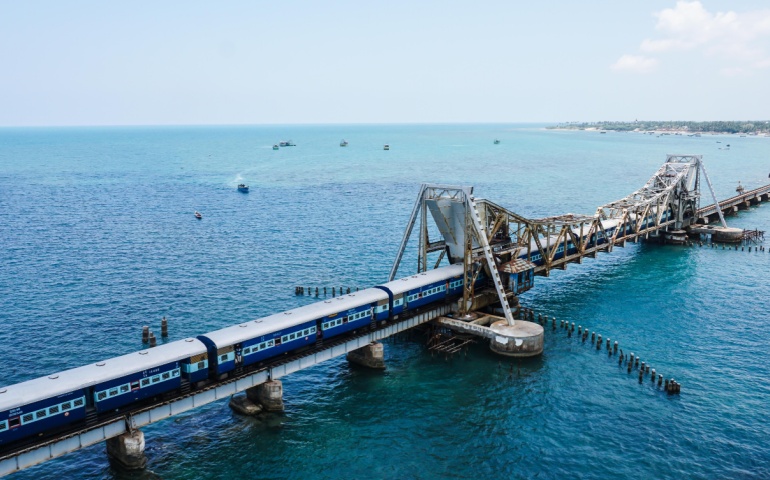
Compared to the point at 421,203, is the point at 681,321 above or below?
below

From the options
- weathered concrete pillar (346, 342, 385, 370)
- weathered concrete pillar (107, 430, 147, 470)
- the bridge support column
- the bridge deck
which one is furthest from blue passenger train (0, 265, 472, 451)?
the bridge support column

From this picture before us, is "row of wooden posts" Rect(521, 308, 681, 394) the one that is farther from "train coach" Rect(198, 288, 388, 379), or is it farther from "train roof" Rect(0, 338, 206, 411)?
"train roof" Rect(0, 338, 206, 411)

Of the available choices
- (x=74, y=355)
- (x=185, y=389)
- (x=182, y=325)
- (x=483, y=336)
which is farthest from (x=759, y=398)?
(x=74, y=355)

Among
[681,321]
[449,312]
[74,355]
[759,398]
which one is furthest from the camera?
[681,321]

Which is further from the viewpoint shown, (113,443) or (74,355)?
(74,355)

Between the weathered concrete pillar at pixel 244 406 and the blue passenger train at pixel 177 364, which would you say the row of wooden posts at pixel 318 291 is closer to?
the blue passenger train at pixel 177 364

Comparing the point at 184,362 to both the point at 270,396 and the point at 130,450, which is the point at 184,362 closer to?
the point at 130,450

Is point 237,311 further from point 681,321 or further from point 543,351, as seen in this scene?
point 681,321
